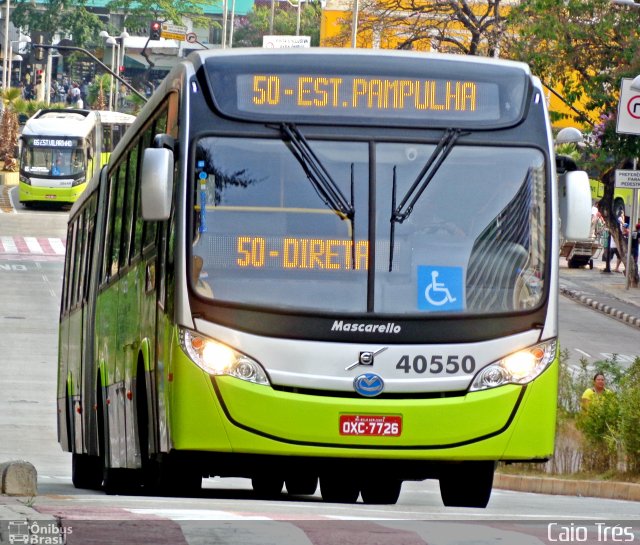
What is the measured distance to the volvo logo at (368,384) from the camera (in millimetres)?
9750

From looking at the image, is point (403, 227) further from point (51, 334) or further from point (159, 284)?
point (51, 334)

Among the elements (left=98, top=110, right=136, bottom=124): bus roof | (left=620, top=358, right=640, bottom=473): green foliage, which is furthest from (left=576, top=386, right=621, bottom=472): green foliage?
(left=98, top=110, right=136, bottom=124): bus roof

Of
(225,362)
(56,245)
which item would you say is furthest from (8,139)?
(225,362)

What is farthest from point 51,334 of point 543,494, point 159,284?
point 159,284

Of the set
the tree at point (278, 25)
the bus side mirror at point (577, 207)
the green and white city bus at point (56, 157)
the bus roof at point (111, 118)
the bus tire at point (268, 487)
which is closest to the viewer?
the bus side mirror at point (577, 207)

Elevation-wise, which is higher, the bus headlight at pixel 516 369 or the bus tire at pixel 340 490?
the bus headlight at pixel 516 369

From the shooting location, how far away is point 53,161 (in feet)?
214

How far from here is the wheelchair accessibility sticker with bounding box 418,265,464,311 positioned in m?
9.91

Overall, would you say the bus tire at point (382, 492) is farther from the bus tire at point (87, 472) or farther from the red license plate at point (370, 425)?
the bus tire at point (87, 472)

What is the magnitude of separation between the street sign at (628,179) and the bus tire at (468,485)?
1196 inches

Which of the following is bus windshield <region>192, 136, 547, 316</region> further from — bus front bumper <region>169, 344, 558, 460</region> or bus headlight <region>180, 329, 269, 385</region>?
bus front bumper <region>169, 344, 558, 460</region>

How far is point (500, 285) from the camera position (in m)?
10.1

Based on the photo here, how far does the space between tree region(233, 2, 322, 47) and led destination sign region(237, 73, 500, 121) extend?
4446 inches

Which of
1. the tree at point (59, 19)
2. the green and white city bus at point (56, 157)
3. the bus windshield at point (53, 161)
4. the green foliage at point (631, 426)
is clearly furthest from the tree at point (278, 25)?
the green foliage at point (631, 426)
